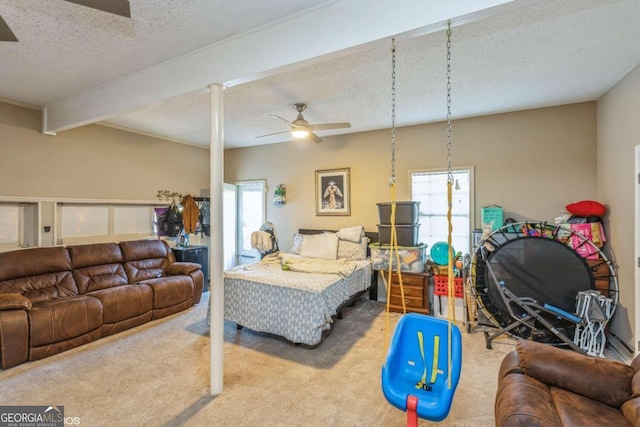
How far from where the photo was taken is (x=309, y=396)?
235 centimetres

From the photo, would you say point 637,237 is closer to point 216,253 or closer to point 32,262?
point 216,253

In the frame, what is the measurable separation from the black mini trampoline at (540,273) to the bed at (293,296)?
153cm

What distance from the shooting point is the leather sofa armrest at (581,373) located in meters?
1.62

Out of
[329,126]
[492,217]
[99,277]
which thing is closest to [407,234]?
[492,217]

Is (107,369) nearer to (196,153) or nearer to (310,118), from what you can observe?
(310,118)

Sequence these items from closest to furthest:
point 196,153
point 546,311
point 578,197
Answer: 1. point 546,311
2. point 578,197
3. point 196,153

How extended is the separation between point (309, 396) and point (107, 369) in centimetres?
188

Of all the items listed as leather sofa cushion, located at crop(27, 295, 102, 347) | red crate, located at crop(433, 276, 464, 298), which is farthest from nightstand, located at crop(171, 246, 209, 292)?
red crate, located at crop(433, 276, 464, 298)

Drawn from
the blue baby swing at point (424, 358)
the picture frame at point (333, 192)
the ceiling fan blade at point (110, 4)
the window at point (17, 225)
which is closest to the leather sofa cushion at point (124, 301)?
the window at point (17, 225)

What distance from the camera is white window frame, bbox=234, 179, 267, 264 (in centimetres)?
597

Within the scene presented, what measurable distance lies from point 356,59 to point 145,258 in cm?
405

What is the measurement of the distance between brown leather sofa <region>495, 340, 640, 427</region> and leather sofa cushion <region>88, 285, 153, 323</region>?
3.77 meters

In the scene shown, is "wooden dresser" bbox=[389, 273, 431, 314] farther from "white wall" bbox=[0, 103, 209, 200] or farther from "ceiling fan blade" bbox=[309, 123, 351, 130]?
"white wall" bbox=[0, 103, 209, 200]

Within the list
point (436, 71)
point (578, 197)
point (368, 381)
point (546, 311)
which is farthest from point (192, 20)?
point (578, 197)
